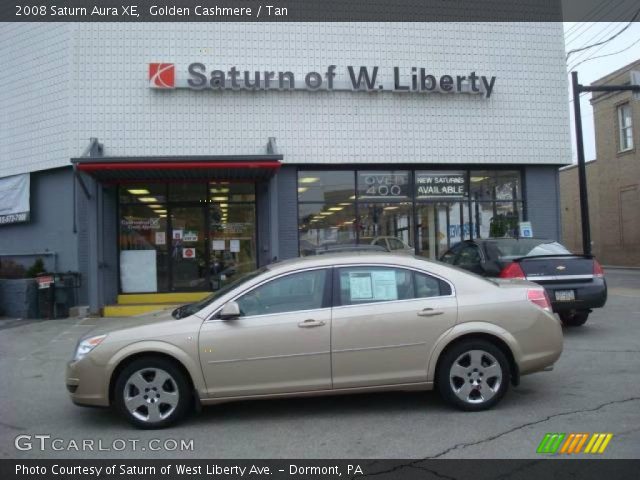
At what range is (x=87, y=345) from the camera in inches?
210

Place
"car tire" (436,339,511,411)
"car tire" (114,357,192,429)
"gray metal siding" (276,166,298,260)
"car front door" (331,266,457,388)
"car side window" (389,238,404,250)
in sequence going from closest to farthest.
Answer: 1. "car tire" (114,357,192,429)
2. "car front door" (331,266,457,388)
3. "car tire" (436,339,511,411)
4. "gray metal siding" (276,166,298,260)
5. "car side window" (389,238,404,250)

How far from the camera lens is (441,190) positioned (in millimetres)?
14938

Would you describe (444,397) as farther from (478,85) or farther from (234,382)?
(478,85)

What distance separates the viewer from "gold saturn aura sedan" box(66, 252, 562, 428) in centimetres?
520

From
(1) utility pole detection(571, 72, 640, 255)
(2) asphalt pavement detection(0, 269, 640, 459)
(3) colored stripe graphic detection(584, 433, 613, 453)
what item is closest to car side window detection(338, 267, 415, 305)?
(2) asphalt pavement detection(0, 269, 640, 459)

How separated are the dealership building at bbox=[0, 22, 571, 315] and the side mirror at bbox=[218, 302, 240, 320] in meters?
7.84

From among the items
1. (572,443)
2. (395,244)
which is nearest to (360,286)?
(572,443)

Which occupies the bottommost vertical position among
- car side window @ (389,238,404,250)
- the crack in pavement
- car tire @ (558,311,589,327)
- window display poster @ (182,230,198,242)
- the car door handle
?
the crack in pavement

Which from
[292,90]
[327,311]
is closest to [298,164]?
[292,90]

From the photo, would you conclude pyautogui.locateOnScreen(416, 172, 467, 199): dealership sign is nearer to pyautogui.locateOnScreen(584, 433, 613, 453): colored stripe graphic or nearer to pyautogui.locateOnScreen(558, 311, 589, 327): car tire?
pyautogui.locateOnScreen(558, 311, 589, 327): car tire

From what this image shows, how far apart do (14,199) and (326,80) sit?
27.6 ft

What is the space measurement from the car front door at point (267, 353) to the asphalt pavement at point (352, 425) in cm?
39

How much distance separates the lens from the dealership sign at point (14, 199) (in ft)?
46.8

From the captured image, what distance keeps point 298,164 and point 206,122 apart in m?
2.42
